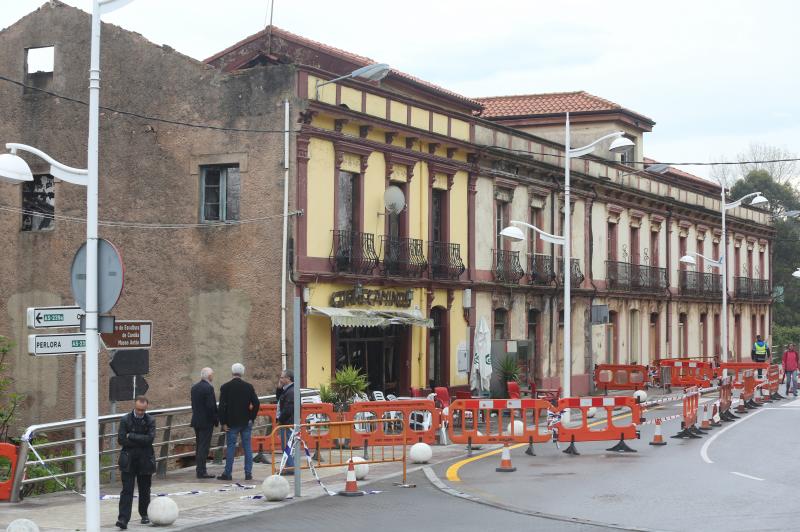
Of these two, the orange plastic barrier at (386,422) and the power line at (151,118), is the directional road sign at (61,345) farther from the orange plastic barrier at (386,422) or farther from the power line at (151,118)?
the power line at (151,118)

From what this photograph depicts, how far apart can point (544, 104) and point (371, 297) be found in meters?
22.5

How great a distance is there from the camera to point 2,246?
29.5 metres

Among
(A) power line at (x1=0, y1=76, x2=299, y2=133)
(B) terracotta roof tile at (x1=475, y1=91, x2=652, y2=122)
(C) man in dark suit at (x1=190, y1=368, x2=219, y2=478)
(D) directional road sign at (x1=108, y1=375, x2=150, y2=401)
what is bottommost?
(C) man in dark suit at (x1=190, y1=368, x2=219, y2=478)

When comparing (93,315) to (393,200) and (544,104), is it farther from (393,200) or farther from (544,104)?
(544,104)

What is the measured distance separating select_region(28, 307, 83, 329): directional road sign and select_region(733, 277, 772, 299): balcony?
50.3 meters

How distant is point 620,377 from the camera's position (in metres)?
40.8

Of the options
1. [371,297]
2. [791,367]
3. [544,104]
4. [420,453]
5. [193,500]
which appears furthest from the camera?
[544,104]

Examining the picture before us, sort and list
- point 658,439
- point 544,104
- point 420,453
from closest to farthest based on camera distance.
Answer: point 420,453 < point 658,439 < point 544,104

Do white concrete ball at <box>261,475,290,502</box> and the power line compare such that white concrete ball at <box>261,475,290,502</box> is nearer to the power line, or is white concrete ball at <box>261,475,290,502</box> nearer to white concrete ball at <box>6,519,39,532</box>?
white concrete ball at <box>6,519,39,532</box>

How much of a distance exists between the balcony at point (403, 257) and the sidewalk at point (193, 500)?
9.34m

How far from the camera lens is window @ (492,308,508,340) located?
35094mm

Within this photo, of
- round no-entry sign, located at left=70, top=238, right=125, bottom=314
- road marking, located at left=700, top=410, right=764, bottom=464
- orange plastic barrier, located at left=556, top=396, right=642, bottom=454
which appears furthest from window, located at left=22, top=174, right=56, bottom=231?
round no-entry sign, located at left=70, top=238, right=125, bottom=314

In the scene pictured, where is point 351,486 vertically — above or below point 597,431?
below

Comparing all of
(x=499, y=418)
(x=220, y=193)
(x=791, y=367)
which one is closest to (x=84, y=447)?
(x=499, y=418)
